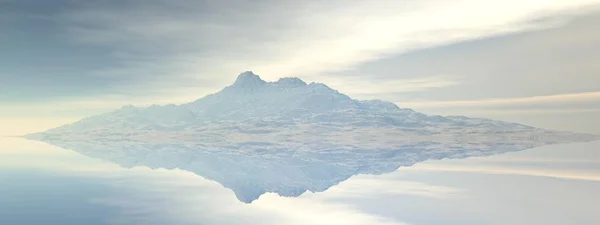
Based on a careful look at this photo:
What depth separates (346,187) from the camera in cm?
7062

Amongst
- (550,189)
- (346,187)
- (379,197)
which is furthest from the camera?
(346,187)

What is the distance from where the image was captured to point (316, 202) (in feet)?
184

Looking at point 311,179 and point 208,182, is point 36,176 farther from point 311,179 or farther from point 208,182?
point 311,179

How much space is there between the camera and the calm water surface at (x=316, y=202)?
1734 inches

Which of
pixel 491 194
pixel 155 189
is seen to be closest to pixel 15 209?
pixel 155 189

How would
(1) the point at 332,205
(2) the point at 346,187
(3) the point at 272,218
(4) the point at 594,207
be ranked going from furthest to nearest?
(2) the point at 346,187 < (1) the point at 332,205 < (4) the point at 594,207 < (3) the point at 272,218

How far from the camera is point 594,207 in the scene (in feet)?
161

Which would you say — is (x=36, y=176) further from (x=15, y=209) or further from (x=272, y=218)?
(x=272, y=218)

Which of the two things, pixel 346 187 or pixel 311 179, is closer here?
pixel 346 187

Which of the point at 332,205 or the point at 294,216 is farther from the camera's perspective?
the point at 332,205

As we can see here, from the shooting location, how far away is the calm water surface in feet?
144

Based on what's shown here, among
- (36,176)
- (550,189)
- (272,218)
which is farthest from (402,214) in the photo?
(36,176)

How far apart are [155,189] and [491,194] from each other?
48234mm

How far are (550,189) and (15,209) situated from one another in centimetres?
7007
